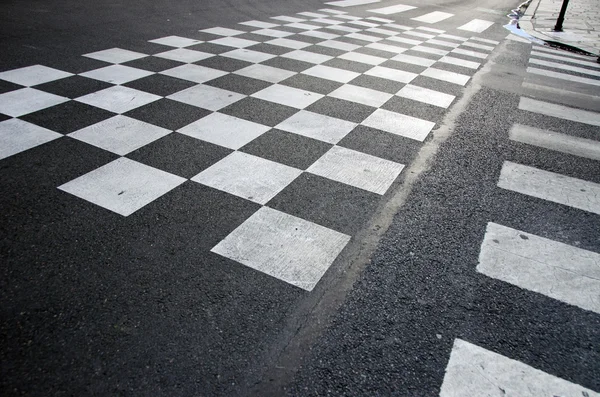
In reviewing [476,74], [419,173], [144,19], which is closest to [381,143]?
[419,173]

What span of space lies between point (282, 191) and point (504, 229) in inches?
62.1

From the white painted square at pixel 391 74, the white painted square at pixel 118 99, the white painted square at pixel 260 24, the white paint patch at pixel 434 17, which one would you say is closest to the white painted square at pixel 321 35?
the white painted square at pixel 260 24

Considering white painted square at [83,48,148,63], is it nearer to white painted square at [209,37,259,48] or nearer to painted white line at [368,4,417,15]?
white painted square at [209,37,259,48]

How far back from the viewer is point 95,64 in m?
5.29

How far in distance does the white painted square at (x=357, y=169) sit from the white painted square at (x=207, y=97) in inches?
58.2

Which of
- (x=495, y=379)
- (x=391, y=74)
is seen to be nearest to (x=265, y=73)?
(x=391, y=74)

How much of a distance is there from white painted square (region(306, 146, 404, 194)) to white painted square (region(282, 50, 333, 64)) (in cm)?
307

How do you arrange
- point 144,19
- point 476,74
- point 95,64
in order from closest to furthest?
point 95,64 < point 476,74 < point 144,19

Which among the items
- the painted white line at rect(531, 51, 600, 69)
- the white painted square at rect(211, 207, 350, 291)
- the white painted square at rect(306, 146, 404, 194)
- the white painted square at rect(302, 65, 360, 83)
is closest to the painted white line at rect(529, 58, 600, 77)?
the painted white line at rect(531, 51, 600, 69)

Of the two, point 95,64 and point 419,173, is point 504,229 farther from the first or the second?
point 95,64

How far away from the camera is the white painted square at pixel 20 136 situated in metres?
3.25

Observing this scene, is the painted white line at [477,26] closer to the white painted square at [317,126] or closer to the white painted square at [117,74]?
the white painted square at [317,126]

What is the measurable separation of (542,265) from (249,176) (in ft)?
6.80

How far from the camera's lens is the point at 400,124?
172 inches
